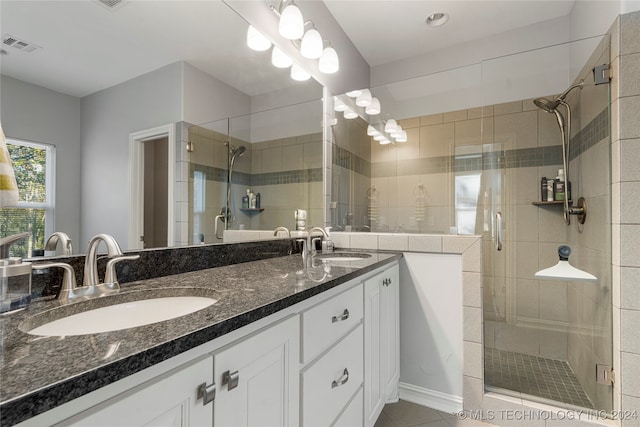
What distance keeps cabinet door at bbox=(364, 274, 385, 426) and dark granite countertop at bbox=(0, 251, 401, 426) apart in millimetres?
460

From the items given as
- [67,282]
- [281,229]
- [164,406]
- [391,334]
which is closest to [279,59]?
[281,229]

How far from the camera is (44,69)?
2.49 feet

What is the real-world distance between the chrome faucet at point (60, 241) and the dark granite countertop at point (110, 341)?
15 cm

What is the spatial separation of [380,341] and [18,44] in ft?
5.32

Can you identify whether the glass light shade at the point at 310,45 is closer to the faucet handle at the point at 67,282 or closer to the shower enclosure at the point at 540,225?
the shower enclosure at the point at 540,225

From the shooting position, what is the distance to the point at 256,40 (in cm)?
165

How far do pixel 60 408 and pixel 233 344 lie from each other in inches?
12.1

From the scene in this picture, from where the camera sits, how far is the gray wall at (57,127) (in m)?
0.72

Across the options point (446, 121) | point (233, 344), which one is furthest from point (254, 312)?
point (446, 121)

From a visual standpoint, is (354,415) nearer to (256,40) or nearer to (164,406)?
(164,406)

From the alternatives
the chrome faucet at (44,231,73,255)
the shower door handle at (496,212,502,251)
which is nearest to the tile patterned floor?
the shower door handle at (496,212,502,251)

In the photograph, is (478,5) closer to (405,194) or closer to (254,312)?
(405,194)

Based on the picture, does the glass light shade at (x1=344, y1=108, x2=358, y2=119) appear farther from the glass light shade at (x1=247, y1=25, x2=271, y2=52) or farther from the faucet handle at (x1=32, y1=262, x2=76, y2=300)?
the faucet handle at (x1=32, y1=262, x2=76, y2=300)

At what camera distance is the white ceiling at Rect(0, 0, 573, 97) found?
29.7 inches
